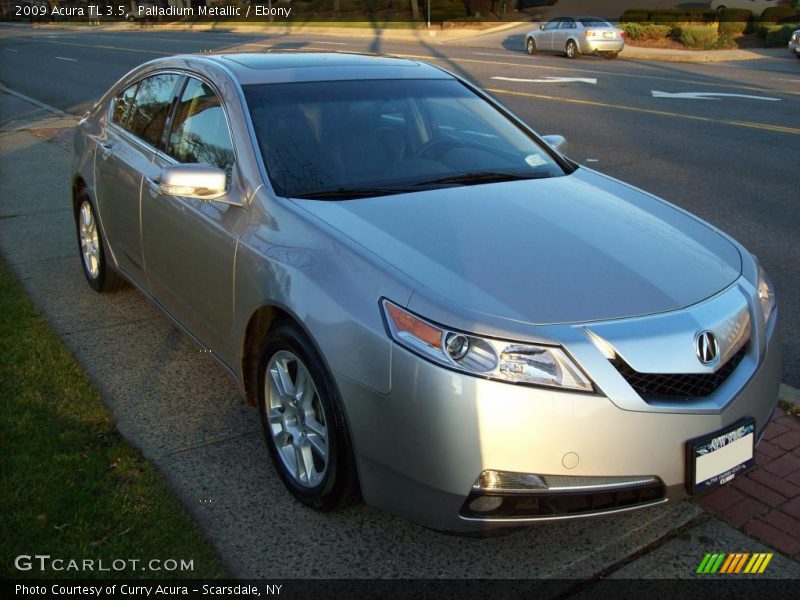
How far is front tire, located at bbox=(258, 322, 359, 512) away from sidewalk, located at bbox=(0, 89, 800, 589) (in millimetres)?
141

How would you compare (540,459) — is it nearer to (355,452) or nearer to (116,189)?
(355,452)

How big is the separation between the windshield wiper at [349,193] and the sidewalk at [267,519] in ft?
3.85

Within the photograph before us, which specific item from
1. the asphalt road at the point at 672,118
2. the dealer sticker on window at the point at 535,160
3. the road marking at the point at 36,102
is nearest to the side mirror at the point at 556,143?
the dealer sticker on window at the point at 535,160

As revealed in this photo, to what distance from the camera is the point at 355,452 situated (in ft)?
9.86

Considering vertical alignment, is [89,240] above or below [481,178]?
below

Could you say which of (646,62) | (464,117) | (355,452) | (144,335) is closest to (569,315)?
(355,452)

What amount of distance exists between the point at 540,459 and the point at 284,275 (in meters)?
1.21

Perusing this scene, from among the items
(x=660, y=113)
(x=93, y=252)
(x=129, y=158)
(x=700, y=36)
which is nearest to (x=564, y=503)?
(x=129, y=158)

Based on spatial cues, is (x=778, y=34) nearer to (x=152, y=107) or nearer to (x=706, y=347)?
(x=152, y=107)

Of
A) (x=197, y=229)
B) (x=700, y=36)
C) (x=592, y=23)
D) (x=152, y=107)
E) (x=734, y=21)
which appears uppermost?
(x=734, y=21)

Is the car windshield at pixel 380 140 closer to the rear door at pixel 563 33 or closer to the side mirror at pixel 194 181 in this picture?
the side mirror at pixel 194 181

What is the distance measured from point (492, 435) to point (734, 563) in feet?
3.75

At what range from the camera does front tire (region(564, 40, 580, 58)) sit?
2802 cm

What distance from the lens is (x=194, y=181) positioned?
144 inches
